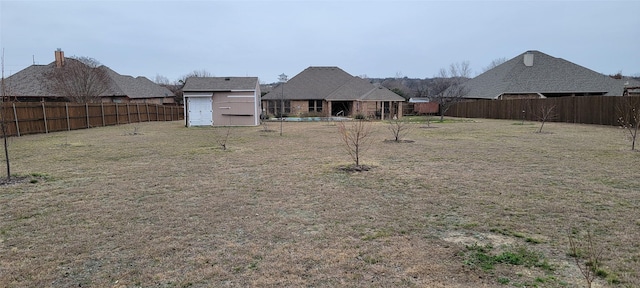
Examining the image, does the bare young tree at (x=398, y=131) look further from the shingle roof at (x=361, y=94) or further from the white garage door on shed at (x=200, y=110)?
the shingle roof at (x=361, y=94)

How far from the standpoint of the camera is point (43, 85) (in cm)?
3384

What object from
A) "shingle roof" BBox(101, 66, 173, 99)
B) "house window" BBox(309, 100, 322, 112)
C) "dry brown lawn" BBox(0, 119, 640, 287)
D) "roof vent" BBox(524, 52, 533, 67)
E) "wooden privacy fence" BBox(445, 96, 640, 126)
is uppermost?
"roof vent" BBox(524, 52, 533, 67)

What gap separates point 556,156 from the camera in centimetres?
973

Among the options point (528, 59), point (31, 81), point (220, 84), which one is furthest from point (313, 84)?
point (31, 81)

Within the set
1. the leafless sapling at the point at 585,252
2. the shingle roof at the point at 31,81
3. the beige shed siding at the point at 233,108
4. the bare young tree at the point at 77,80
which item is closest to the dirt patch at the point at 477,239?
the leafless sapling at the point at 585,252

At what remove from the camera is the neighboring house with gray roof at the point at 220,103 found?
2592 cm

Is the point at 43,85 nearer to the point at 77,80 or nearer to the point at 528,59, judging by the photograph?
the point at 77,80

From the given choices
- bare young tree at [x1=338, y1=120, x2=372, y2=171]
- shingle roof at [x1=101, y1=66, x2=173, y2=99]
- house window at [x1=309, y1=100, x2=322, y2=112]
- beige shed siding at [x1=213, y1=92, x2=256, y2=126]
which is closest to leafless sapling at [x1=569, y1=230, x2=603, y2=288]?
bare young tree at [x1=338, y1=120, x2=372, y2=171]

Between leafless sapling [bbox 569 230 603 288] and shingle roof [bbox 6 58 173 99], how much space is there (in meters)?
36.8

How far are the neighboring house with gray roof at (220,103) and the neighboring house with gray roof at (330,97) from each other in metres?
11.3

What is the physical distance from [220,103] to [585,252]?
24.9 meters

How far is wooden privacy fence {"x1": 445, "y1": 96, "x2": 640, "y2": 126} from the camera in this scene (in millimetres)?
22469

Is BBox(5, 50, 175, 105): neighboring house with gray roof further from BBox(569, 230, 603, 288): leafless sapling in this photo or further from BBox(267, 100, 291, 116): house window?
BBox(569, 230, 603, 288): leafless sapling

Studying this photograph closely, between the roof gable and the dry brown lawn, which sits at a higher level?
the roof gable
